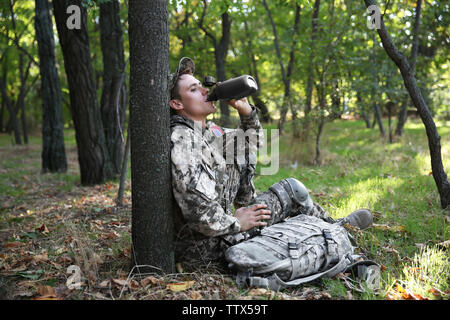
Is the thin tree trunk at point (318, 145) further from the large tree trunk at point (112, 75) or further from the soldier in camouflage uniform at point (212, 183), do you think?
the soldier in camouflage uniform at point (212, 183)

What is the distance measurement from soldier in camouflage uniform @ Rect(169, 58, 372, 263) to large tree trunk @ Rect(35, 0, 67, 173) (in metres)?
6.41

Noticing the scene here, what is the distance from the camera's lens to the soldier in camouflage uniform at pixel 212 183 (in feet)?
8.58

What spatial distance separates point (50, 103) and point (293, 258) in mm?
7742

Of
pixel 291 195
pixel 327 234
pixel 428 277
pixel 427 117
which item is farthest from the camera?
pixel 427 117

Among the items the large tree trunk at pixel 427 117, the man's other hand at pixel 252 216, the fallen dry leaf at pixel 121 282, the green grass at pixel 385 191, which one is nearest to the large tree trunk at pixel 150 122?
the fallen dry leaf at pixel 121 282

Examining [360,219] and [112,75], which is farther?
[112,75]

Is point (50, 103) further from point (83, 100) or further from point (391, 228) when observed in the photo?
point (391, 228)

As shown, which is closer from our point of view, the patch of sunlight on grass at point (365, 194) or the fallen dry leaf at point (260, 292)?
the fallen dry leaf at point (260, 292)

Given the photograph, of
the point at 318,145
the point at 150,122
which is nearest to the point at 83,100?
the point at 150,122

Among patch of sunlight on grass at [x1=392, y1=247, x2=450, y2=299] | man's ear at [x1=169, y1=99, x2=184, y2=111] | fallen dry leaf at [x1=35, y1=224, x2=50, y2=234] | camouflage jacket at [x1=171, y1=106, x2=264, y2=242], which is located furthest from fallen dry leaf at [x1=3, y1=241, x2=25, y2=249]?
patch of sunlight on grass at [x1=392, y1=247, x2=450, y2=299]

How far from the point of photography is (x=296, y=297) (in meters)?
2.49

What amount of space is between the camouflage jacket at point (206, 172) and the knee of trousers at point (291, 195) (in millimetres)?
357

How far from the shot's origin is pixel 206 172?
2.70 metres

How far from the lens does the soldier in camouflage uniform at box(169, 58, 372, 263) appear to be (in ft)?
8.58
